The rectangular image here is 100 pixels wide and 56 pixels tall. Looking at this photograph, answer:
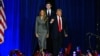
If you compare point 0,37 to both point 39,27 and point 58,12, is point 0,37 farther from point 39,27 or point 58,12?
point 58,12

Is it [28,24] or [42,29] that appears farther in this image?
[28,24]

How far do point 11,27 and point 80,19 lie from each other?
223cm

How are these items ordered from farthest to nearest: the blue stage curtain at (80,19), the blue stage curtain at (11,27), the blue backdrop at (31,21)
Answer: the blue stage curtain at (80,19) → the blue backdrop at (31,21) → the blue stage curtain at (11,27)

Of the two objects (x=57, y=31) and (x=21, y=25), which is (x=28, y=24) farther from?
(x=57, y=31)

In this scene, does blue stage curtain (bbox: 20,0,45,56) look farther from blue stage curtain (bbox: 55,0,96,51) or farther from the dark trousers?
blue stage curtain (bbox: 55,0,96,51)

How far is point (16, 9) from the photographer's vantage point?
891 centimetres

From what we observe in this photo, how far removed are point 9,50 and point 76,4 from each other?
2550 millimetres

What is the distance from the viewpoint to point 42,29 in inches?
332

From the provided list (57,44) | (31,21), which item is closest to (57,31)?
(57,44)

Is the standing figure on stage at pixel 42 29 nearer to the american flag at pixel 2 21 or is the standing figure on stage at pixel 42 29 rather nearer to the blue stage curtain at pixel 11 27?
the blue stage curtain at pixel 11 27

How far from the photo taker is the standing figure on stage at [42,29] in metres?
8.40

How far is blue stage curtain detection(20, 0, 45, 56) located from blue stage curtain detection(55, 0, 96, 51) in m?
0.94

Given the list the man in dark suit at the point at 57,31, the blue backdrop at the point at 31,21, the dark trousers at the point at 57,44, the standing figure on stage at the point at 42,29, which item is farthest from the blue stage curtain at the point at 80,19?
the standing figure on stage at the point at 42,29

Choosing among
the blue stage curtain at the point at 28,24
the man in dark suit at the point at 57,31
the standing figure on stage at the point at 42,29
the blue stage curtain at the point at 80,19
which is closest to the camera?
the standing figure on stage at the point at 42,29
